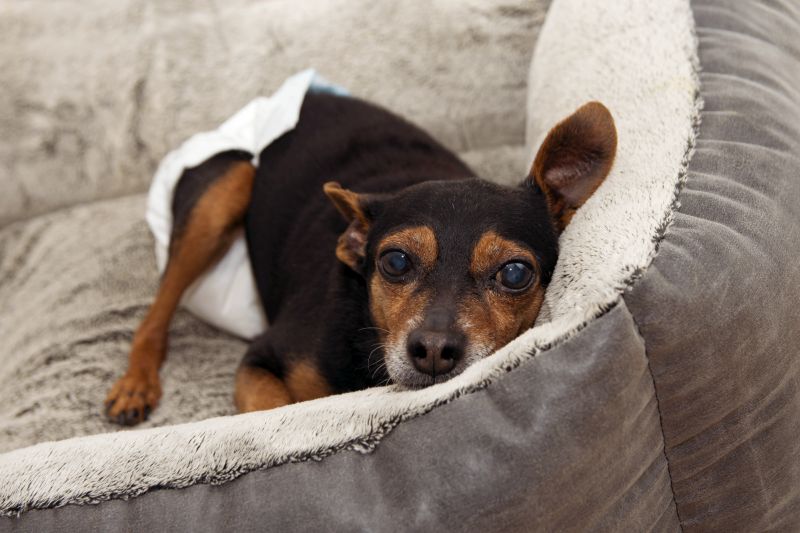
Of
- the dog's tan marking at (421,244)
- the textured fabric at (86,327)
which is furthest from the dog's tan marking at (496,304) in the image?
the textured fabric at (86,327)

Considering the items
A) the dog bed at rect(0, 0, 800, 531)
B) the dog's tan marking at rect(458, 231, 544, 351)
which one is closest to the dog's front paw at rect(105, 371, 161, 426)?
the dog bed at rect(0, 0, 800, 531)

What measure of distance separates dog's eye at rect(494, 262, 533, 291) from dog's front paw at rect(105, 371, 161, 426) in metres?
1.48

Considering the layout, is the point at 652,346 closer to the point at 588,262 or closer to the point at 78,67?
the point at 588,262

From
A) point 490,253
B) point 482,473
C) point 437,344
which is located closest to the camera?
point 482,473

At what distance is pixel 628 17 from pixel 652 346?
5.08 feet

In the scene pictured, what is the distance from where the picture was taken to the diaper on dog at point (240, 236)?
3.25 meters

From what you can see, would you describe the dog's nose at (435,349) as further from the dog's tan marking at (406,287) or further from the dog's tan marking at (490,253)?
the dog's tan marking at (490,253)

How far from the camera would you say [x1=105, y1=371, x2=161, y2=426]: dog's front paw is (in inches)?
110

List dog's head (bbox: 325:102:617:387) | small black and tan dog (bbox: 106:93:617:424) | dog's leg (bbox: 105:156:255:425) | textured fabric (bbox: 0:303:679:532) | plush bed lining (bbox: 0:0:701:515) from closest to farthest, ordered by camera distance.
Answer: textured fabric (bbox: 0:303:679:532), plush bed lining (bbox: 0:0:701:515), dog's head (bbox: 325:102:617:387), small black and tan dog (bbox: 106:93:617:424), dog's leg (bbox: 105:156:255:425)

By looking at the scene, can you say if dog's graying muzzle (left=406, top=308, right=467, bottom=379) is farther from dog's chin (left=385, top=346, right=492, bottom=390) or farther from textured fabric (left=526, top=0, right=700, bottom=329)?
textured fabric (left=526, top=0, right=700, bottom=329)

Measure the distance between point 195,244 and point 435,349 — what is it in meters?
1.61

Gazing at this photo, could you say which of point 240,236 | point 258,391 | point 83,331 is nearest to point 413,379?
point 258,391

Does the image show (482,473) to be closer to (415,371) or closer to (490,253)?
(415,371)

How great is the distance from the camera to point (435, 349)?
1.87m
